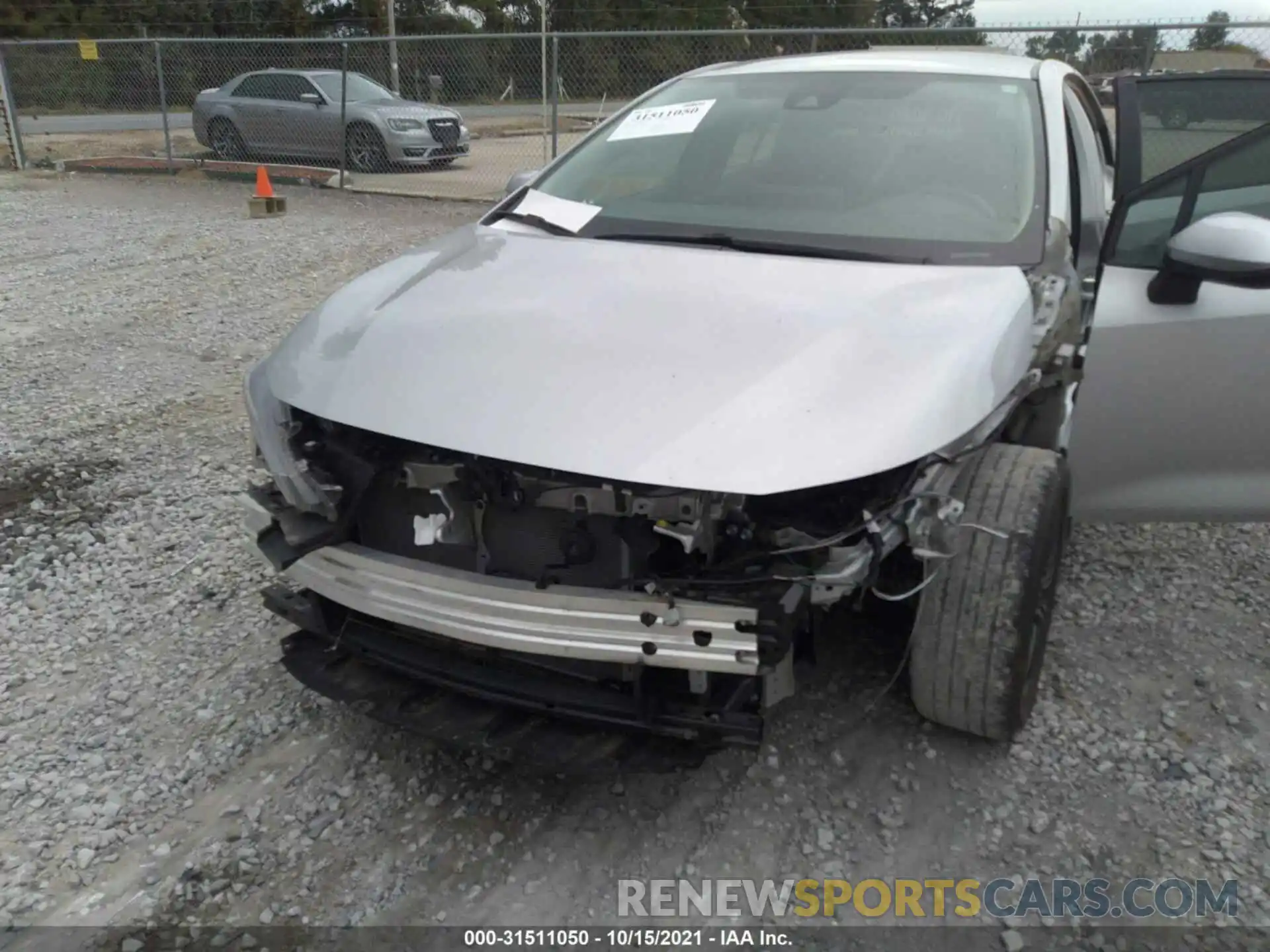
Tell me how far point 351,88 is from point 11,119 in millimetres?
5516

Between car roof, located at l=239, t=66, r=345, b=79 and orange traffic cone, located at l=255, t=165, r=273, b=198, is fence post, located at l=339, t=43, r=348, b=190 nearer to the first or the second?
car roof, located at l=239, t=66, r=345, b=79

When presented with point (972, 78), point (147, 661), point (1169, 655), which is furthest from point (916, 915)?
point (972, 78)

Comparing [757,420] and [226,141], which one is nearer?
[757,420]

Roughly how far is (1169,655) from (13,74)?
1731 cm

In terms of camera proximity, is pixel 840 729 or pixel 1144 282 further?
pixel 1144 282

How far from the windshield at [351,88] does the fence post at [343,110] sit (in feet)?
0.34

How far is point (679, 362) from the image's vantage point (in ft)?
7.41

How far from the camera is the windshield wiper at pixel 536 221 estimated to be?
125 inches

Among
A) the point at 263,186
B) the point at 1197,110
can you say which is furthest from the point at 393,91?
the point at 1197,110

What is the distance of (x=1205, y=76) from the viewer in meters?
3.83

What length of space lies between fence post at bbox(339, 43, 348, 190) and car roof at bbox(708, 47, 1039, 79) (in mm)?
9302

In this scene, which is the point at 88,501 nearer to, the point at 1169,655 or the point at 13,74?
the point at 1169,655

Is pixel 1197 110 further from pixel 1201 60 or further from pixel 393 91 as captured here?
pixel 393 91

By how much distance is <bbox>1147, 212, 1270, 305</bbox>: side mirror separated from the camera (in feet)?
8.59
